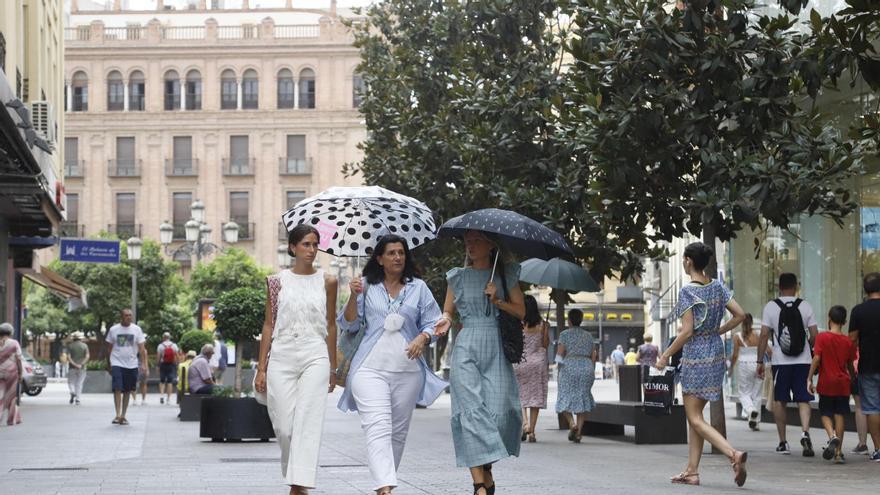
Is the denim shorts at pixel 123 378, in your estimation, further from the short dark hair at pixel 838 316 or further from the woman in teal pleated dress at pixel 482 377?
the woman in teal pleated dress at pixel 482 377

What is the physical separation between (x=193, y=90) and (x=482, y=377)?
7871 cm

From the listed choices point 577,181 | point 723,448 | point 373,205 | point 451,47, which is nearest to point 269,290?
point 373,205

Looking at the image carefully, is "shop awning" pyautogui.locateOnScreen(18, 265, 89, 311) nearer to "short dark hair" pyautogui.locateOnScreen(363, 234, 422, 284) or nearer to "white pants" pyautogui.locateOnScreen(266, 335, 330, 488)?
"short dark hair" pyautogui.locateOnScreen(363, 234, 422, 284)

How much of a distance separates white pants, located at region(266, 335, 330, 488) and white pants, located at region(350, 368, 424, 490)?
0.85 feet

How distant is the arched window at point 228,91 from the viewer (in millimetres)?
86688

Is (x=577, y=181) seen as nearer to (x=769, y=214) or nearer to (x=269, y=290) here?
(x=769, y=214)

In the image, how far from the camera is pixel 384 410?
9.57 metres

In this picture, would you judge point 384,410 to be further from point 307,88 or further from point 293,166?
point 307,88

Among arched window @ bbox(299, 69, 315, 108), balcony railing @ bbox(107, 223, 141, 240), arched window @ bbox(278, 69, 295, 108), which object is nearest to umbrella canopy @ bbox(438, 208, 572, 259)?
balcony railing @ bbox(107, 223, 141, 240)

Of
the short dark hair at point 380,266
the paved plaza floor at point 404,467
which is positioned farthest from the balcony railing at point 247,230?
the short dark hair at point 380,266

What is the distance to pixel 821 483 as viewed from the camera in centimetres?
1215

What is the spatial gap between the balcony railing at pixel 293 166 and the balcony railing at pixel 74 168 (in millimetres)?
10961

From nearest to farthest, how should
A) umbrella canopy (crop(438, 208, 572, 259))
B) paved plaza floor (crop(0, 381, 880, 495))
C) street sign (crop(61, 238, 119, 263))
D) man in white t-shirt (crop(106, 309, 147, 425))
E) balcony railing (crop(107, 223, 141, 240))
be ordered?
1. umbrella canopy (crop(438, 208, 572, 259))
2. paved plaza floor (crop(0, 381, 880, 495))
3. man in white t-shirt (crop(106, 309, 147, 425))
4. street sign (crop(61, 238, 119, 263))
5. balcony railing (crop(107, 223, 141, 240))

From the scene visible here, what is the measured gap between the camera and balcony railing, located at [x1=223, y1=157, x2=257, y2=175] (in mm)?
85875
